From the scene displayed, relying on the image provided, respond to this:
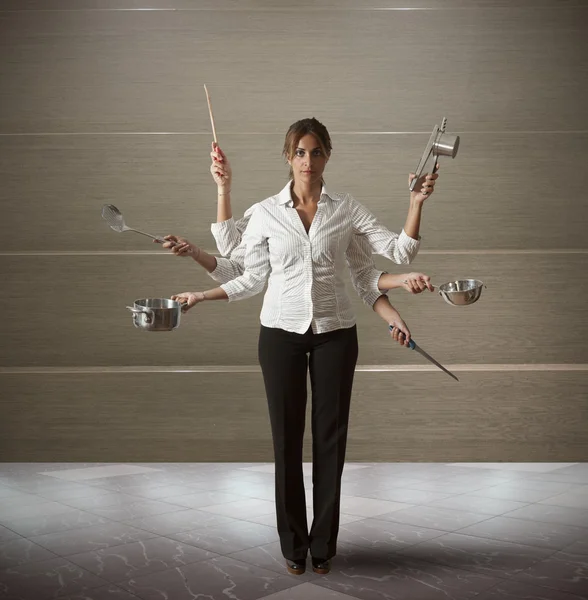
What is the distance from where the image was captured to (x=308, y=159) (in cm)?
249

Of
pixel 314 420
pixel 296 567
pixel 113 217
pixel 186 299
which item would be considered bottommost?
pixel 296 567

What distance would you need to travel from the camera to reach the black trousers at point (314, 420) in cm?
247

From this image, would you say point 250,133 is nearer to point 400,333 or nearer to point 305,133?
point 305,133

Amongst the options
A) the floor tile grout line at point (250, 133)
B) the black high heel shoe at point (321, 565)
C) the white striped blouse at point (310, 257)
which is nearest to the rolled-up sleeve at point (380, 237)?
the white striped blouse at point (310, 257)

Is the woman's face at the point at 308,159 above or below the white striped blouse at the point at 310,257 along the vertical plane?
above

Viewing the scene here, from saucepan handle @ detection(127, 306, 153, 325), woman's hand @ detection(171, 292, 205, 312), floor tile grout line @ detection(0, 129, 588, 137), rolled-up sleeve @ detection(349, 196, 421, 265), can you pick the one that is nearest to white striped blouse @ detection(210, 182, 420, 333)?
rolled-up sleeve @ detection(349, 196, 421, 265)

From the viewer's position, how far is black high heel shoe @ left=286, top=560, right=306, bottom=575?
2.45m

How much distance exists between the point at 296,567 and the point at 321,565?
8 cm

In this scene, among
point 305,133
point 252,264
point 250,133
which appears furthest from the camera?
point 250,133

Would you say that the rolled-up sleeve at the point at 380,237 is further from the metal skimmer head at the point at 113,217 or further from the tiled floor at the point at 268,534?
the tiled floor at the point at 268,534

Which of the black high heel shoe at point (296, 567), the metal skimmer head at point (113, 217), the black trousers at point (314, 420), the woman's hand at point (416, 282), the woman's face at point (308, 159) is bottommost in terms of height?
the black high heel shoe at point (296, 567)

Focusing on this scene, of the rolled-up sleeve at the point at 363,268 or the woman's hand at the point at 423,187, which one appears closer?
the woman's hand at the point at 423,187

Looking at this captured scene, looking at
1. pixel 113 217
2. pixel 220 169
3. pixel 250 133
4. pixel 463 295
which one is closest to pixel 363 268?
pixel 463 295

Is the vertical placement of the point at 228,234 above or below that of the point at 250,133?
below
